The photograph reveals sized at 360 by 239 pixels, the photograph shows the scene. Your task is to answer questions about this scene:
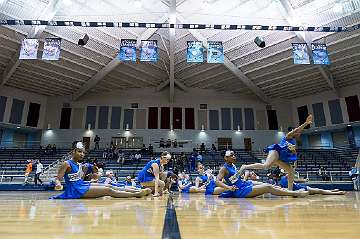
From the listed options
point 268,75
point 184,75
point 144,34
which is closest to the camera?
point 144,34

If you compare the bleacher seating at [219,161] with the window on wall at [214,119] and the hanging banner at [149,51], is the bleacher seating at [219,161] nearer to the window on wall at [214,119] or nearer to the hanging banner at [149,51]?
the window on wall at [214,119]

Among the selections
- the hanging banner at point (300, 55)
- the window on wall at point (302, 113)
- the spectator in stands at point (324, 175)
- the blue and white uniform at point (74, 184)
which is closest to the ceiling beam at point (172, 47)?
the hanging banner at point (300, 55)

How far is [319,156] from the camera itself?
74.1ft

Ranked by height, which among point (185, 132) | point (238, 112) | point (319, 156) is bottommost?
point (319, 156)

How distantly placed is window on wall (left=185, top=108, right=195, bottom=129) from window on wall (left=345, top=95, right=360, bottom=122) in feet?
46.1

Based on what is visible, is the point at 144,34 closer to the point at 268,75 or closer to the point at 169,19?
the point at 169,19

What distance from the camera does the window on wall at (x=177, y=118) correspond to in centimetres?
2777

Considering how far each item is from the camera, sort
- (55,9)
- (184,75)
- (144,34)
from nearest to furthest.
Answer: (55,9), (144,34), (184,75)

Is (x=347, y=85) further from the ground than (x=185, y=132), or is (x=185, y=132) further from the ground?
(x=347, y=85)

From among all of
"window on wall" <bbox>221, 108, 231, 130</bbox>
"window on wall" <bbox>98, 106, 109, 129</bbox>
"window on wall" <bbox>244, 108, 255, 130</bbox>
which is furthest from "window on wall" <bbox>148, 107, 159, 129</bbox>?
"window on wall" <bbox>244, 108, 255, 130</bbox>

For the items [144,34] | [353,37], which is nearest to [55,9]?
[144,34]

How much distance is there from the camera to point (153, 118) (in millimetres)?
27844

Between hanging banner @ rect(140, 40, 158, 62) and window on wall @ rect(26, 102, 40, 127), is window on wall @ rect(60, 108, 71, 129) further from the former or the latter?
hanging banner @ rect(140, 40, 158, 62)

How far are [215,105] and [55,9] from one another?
17455mm
